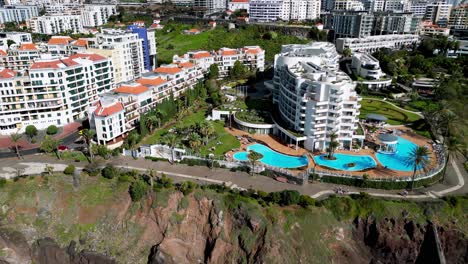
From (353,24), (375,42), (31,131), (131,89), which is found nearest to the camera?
(31,131)

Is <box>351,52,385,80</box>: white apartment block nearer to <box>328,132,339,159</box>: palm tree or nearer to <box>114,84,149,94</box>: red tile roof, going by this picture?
<box>328,132,339,159</box>: palm tree

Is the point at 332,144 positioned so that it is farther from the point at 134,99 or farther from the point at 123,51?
the point at 123,51

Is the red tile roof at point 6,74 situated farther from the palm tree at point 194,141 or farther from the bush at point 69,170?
the palm tree at point 194,141

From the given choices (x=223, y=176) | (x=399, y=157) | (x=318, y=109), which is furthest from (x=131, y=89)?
(x=399, y=157)

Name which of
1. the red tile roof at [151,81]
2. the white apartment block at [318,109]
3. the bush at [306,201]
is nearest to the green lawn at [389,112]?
the white apartment block at [318,109]

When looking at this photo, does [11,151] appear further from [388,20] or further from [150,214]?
[388,20]

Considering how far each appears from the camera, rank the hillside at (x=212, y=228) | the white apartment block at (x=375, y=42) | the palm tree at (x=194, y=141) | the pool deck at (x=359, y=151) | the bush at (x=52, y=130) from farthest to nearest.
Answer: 1. the white apartment block at (x=375, y=42)
2. the bush at (x=52, y=130)
3. the palm tree at (x=194, y=141)
4. the pool deck at (x=359, y=151)
5. the hillside at (x=212, y=228)
